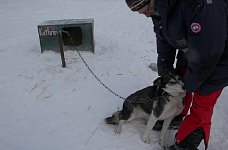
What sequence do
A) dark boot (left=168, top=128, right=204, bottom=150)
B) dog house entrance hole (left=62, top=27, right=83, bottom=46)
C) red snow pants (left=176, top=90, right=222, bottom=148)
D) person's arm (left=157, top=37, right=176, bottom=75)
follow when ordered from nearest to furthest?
red snow pants (left=176, top=90, right=222, bottom=148) < dark boot (left=168, top=128, right=204, bottom=150) < person's arm (left=157, top=37, right=176, bottom=75) < dog house entrance hole (left=62, top=27, right=83, bottom=46)

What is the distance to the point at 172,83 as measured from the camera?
2.63 m

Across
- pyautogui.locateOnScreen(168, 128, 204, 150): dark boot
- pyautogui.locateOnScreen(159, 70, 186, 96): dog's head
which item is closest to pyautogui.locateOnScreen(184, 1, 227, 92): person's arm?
pyautogui.locateOnScreen(159, 70, 186, 96): dog's head

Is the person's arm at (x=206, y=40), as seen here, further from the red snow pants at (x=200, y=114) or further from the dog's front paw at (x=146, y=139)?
the dog's front paw at (x=146, y=139)

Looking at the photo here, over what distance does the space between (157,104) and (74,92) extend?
1.61m

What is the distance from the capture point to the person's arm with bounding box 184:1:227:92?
6.30 ft

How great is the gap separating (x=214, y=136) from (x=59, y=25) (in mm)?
3300

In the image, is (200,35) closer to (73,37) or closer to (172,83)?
(172,83)

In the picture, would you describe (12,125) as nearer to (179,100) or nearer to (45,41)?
(179,100)

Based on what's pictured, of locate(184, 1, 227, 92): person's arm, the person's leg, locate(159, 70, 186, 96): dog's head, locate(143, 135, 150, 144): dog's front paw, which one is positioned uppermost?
locate(184, 1, 227, 92): person's arm

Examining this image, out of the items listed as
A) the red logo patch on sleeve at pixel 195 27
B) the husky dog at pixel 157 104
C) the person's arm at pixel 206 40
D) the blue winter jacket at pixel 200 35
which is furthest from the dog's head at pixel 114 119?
the red logo patch on sleeve at pixel 195 27

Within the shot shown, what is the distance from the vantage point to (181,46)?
2363 mm

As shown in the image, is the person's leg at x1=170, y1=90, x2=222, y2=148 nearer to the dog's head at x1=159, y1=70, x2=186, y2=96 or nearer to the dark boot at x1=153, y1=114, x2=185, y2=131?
the dog's head at x1=159, y1=70, x2=186, y2=96

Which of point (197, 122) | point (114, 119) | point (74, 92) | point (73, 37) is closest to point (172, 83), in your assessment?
point (197, 122)

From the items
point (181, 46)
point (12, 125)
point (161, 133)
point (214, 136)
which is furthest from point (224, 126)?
point (12, 125)
